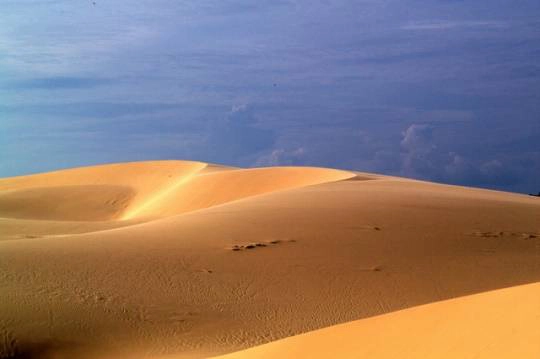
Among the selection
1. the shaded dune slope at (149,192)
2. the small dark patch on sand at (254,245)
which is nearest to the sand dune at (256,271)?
the small dark patch on sand at (254,245)

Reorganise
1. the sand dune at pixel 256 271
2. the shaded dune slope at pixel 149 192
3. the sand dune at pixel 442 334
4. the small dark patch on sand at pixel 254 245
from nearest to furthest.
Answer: the sand dune at pixel 442 334 → the sand dune at pixel 256 271 → the small dark patch on sand at pixel 254 245 → the shaded dune slope at pixel 149 192

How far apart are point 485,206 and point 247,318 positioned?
32.0 feet

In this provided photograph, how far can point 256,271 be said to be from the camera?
11688 mm

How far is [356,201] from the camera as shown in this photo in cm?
1695

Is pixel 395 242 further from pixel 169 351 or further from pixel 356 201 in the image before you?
pixel 169 351

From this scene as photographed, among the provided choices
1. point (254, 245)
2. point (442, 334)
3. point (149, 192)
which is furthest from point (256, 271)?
point (149, 192)

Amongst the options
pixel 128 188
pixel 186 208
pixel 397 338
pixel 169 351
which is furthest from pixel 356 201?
pixel 128 188

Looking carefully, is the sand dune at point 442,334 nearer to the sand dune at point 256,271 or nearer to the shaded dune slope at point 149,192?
the sand dune at point 256,271

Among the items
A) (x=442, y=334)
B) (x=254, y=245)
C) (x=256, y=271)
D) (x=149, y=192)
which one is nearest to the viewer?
(x=442, y=334)

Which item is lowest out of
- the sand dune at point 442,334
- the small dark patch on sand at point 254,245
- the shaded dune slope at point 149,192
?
the shaded dune slope at point 149,192

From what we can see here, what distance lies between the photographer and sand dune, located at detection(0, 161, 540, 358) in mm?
9047

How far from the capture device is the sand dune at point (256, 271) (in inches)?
356

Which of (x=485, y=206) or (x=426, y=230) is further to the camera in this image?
(x=485, y=206)

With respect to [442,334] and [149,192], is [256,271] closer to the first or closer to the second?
[442,334]
